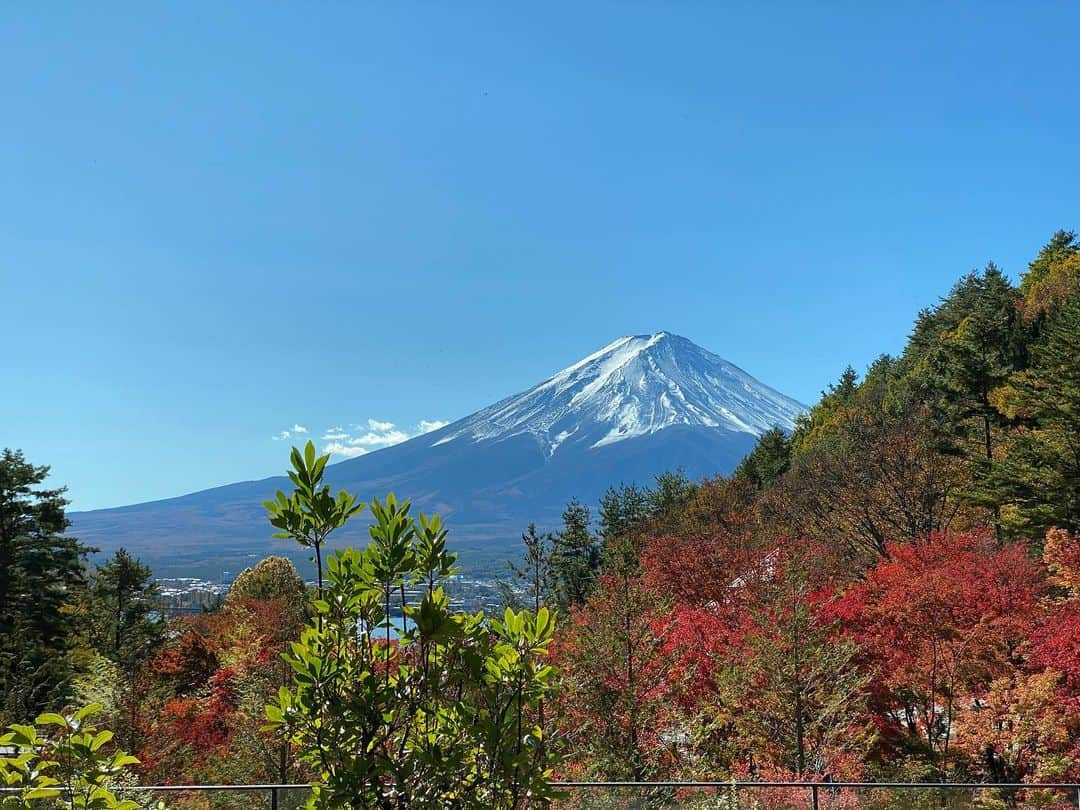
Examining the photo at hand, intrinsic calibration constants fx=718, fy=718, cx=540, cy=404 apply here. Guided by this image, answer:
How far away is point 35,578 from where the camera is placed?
25953 millimetres

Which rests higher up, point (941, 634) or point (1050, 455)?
point (1050, 455)

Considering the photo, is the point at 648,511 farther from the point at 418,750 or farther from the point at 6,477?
the point at 418,750

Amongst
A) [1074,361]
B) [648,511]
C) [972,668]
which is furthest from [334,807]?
[648,511]

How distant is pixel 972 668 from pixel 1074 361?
11.0 m

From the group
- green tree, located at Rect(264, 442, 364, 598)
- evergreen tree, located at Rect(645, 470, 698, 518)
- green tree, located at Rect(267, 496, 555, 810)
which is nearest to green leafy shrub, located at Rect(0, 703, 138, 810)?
green tree, located at Rect(267, 496, 555, 810)

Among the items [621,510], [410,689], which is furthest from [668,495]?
[410,689]

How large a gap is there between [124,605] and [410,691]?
41.3 m

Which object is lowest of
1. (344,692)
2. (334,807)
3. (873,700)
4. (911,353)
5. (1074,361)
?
(873,700)

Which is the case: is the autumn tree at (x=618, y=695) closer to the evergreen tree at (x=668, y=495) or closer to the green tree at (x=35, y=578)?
the green tree at (x=35, y=578)

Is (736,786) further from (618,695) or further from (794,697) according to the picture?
(618,695)

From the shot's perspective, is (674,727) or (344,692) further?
(674,727)

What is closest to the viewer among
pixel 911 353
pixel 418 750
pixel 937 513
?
pixel 418 750

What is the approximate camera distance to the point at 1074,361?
22750mm

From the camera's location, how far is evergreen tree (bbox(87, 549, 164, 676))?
31922 millimetres
